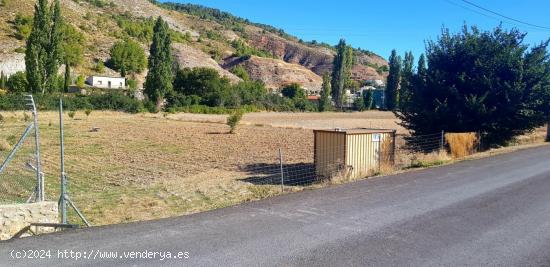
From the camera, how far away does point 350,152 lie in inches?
568

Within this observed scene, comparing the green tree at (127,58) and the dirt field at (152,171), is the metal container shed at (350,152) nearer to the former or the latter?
the dirt field at (152,171)

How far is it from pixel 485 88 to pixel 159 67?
53451mm

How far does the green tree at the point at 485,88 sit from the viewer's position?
20188mm

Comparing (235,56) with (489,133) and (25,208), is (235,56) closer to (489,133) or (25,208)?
(489,133)

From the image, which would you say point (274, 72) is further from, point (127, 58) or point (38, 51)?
point (38, 51)

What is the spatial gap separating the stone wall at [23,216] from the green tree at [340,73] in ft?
356

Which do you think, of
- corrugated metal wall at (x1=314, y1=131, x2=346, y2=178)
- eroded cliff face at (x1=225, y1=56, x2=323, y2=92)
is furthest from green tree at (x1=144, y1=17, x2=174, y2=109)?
eroded cliff face at (x1=225, y1=56, x2=323, y2=92)

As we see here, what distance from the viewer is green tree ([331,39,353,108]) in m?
114

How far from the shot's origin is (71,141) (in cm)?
2781

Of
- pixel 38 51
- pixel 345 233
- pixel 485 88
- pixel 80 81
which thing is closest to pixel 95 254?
pixel 345 233

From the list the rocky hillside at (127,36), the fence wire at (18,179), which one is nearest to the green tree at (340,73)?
the rocky hillside at (127,36)

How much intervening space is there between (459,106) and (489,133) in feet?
6.59

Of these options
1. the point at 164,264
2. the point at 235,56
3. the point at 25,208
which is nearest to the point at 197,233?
the point at 164,264

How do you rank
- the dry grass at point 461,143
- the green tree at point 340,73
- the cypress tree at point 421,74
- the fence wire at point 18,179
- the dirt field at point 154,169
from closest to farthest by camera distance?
the dirt field at point 154,169 → the fence wire at point 18,179 → the dry grass at point 461,143 → the cypress tree at point 421,74 → the green tree at point 340,73
